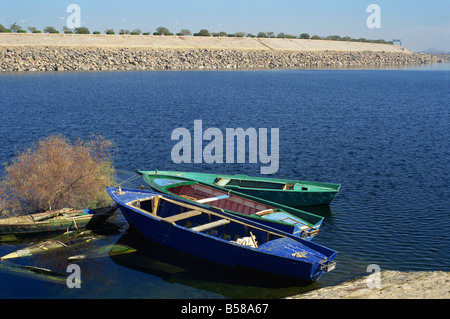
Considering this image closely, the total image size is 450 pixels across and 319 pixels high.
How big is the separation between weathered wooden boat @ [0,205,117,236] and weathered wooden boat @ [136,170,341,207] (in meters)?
5.01

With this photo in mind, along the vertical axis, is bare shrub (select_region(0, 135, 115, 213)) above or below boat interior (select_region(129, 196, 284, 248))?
above

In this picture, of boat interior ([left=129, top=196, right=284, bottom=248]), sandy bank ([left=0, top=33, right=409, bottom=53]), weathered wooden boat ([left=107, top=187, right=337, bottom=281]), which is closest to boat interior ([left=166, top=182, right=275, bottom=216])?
boat interior ([left=129, top=196, right=284, bottom=248])

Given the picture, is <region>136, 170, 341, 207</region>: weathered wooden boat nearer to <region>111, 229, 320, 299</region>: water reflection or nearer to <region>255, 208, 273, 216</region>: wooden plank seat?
<region>255, 208, 273, 216</region>: wooden plank seat

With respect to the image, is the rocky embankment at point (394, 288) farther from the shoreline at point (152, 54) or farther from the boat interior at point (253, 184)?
the shoreline at point (152, 54)

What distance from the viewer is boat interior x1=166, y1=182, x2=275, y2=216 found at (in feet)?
79.8

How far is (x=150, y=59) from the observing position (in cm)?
13050

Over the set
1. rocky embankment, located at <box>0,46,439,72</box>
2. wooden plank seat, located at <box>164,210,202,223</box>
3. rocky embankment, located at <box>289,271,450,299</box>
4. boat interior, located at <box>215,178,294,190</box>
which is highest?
rocky embankment, located at <box>0,46,439,72</box>

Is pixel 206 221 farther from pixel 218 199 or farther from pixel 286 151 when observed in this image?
pixel 286 151

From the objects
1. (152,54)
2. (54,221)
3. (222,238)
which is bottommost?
(222,238)

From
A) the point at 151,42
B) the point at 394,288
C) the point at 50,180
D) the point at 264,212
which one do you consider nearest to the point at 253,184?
the point at 264,212

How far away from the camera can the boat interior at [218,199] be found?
24.3 m

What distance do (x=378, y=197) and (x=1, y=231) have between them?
69.5 ft

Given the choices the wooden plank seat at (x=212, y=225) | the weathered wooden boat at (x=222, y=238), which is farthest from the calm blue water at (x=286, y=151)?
the wooden plank seat at (x=212, y=225)

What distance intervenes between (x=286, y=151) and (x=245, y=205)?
15.6 m
